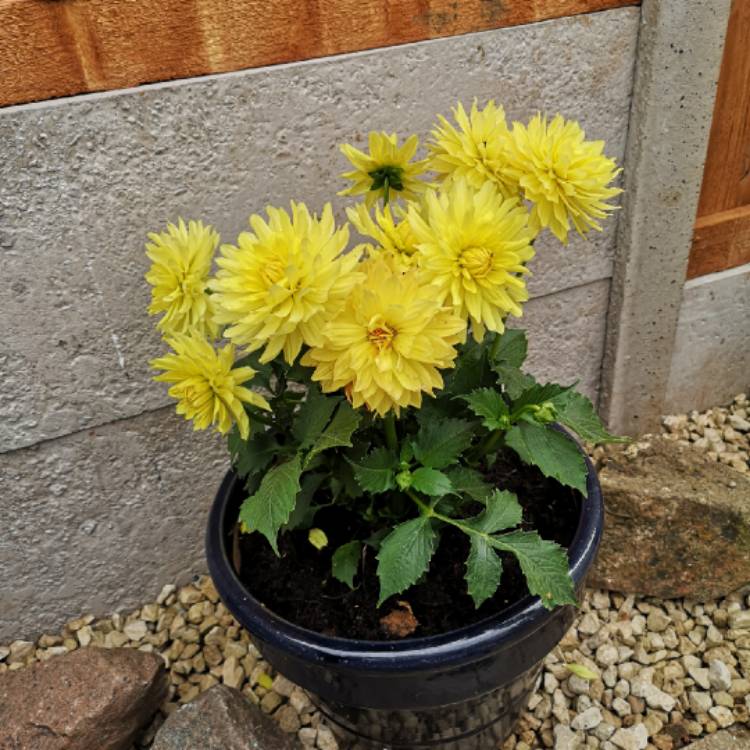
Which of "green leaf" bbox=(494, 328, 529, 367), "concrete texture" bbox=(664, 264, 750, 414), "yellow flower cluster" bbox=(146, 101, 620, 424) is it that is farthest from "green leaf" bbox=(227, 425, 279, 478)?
"concrete texture" bbox=(664, 264, 750, 414)

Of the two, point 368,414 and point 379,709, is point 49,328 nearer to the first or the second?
point 368,414

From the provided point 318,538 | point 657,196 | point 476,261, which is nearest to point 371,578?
point 318,538

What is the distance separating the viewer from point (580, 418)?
4.16 feet

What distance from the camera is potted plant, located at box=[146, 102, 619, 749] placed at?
100 cm

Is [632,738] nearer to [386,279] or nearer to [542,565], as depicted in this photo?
[542,565]

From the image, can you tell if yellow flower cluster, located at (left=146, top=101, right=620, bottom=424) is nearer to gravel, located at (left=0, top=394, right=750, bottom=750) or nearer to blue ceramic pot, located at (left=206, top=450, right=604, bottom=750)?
blue ceramic pot, located at (left=206, top=450, right=604, bottom=750)

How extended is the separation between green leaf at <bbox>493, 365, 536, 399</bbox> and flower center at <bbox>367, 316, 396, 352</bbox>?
0.35 metres

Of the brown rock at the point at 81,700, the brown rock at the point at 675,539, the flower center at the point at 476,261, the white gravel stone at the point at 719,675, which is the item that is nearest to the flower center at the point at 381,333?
the flower center at the point at 476,261

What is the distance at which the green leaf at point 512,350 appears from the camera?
1.37m

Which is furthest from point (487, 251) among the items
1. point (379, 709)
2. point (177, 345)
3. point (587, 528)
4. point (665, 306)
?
point (665, 306)

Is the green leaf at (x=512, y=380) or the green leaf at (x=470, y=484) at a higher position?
the green leaf at (x=512, y=380)

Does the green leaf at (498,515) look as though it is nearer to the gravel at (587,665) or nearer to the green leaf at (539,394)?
the green leaf at (539,394)

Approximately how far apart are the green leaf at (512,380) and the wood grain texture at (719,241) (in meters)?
1.34

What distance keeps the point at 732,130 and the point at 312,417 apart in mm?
1720
